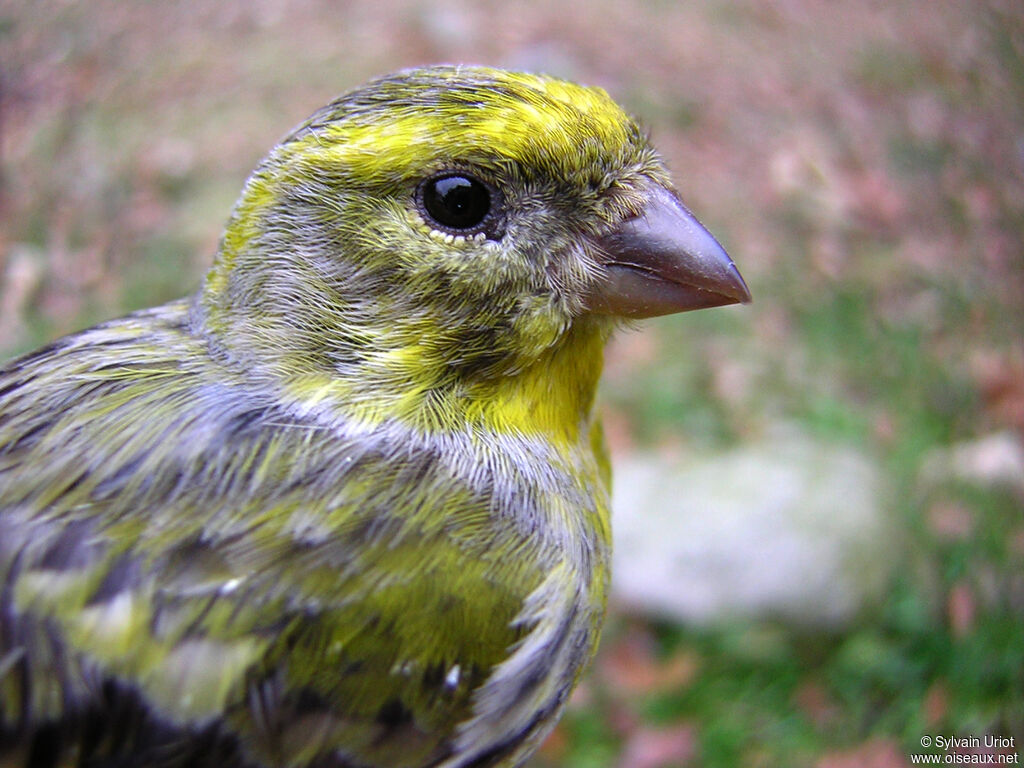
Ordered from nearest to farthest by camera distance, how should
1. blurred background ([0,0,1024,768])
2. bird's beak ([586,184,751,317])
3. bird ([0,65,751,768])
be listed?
1. bird ([0,65,751,768])
2. bird's beak ([586,184,751,317])
3. blurred background ([0,0,1024,768])

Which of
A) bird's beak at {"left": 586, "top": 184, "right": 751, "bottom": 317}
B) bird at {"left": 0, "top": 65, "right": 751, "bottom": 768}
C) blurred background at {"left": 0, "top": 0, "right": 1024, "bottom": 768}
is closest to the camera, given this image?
bird at {"left": 0, "top": 65, "right": 751, "bottom": 768}

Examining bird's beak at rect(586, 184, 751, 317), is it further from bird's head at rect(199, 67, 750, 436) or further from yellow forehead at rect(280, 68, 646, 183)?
yellow forehead at rect(280, 68, 646, 183)

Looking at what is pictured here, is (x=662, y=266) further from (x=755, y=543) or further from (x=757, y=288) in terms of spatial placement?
(x=757, y=288)

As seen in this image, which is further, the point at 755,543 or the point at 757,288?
the point at 757,288

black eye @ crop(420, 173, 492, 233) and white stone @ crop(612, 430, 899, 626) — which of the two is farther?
white stone @ crop(612, 430, 899, 626)

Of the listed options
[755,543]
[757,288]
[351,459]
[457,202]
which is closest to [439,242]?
[457,202]

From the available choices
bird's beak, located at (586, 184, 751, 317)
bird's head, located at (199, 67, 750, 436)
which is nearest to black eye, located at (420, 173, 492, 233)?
bird's head, located at (199, 67, 750, 436)

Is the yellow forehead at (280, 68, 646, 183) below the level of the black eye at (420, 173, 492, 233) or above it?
above

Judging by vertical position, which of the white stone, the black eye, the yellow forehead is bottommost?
the white stone
